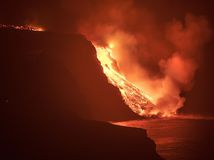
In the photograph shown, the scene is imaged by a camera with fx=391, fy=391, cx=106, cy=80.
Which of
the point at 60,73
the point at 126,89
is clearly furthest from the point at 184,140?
the point at 126,89

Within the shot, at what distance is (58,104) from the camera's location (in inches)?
3292

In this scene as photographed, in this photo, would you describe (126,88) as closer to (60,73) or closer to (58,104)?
(60,73)

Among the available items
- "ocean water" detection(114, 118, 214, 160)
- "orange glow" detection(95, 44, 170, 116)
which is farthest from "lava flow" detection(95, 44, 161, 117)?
"ocean water" detection(114, 118, 214, 160)

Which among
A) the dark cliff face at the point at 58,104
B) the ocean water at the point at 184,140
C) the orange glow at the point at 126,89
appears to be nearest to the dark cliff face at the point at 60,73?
the dark cliff face at the point at 58,104

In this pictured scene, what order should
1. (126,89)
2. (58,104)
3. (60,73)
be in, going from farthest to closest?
(126,89) < (60,73) < (58,104)

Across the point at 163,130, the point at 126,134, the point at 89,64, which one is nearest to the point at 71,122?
the point at 126,134

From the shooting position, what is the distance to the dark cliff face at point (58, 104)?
50000 mm

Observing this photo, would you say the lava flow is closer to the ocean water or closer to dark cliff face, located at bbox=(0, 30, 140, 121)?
dark cliff face, located at bbox=(0, 30, 140, 121)

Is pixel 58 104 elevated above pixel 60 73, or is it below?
below

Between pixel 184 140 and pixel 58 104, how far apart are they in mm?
27275

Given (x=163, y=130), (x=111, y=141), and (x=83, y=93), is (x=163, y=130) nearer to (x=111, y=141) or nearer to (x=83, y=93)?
(x=83, y=93)

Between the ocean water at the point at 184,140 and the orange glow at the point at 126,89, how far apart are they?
16.8m

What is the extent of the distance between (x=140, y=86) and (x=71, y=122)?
7491 cm

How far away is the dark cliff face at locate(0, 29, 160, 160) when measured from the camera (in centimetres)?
5000
